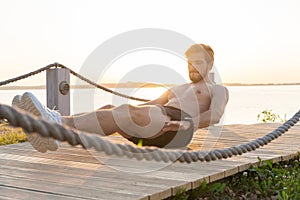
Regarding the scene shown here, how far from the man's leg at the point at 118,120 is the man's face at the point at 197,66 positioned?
933mm

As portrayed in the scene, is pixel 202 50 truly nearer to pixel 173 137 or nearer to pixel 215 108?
pixel 215 108

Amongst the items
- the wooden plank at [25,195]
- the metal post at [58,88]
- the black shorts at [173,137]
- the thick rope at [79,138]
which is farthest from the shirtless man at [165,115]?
the metal post at [58,88]

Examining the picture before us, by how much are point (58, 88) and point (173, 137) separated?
2.38m

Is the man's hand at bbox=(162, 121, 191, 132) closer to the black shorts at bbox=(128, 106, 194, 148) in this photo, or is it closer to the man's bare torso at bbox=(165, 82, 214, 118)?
the black shorts at bbox=(128, 106, 194, 148)

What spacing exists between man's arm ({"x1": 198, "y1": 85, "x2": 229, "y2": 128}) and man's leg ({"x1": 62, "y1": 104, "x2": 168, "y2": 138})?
1.69 feet

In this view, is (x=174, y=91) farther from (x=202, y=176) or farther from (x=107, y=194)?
(x=107, y=194)

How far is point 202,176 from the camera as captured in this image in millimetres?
3061

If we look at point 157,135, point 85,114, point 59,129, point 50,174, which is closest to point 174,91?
point 157,135

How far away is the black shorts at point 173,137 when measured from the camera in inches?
150

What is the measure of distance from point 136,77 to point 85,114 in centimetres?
109

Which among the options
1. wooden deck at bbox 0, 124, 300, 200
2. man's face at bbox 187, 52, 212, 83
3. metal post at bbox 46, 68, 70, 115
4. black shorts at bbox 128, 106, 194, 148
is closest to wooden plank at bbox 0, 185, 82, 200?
wooden deck at bbox 0, 124, 300, 200

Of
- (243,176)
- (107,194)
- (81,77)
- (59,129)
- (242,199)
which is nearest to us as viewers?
(59,129)

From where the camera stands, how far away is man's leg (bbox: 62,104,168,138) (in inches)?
142

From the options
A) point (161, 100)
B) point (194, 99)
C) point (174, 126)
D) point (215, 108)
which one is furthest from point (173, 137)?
point (161, 100)
